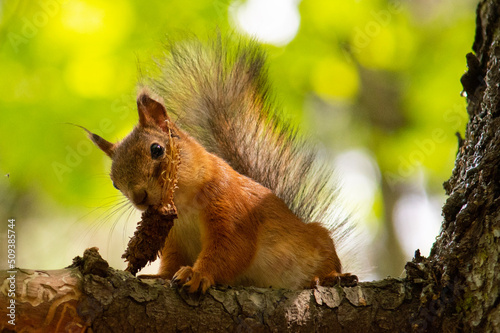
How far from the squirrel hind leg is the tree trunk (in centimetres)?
18

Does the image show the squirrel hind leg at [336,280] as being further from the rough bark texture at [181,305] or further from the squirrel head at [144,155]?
the squirrel head at [144,155]

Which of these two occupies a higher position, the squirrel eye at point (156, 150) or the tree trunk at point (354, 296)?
the squirrel eye at point (156, 150)

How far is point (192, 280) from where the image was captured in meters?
1.83

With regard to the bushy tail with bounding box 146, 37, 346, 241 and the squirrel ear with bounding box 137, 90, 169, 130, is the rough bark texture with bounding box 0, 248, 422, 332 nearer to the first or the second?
the squirrel ear with bounding box 137, 90, 169, 130

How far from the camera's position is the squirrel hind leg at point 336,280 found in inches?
84.7

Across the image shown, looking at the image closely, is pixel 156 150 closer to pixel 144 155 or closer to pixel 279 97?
pixel 144 155

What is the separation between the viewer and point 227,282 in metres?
2.14

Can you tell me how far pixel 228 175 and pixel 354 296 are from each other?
2.64 ft

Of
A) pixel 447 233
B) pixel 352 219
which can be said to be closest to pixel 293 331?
pixel 447 233

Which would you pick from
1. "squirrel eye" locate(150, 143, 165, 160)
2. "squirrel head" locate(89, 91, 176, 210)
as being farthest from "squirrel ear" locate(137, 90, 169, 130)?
"squirrel eye" locate(150, 143, 165, 160)

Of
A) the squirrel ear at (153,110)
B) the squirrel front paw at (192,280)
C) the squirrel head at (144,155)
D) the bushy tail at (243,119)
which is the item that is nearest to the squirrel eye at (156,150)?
the squirrel head at (144,155)

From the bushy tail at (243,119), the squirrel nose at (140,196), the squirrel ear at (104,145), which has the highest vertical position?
the bushy tail at (243,119)

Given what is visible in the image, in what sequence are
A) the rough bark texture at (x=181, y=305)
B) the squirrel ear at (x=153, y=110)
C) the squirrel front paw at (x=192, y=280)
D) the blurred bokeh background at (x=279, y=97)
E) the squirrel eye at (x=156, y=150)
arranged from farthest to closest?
the blurred bokeh background at (x=279, y=97) < the squirrel ear at (x=153, y=110) < the squirrel eye at (x=156, y=150) < the squirrel front paw at (x=192, y=280) < the rough bark texture at (x=181, y=305)

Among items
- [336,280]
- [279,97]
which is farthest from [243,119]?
[336,280]
